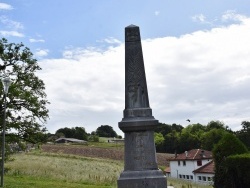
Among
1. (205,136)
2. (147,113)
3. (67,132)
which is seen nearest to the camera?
(147,113)

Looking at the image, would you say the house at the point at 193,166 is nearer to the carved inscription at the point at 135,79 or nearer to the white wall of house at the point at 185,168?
the white wall of house at the point at 185,168

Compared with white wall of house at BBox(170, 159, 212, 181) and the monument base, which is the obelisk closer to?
the monument base

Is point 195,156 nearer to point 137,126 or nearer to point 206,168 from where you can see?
point 206,168

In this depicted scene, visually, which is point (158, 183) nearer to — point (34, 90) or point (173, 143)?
point (34, 90)

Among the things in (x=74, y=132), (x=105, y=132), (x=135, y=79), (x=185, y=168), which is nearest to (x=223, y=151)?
(x=135, y=79)

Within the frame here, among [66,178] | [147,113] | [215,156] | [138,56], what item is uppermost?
[138,56]

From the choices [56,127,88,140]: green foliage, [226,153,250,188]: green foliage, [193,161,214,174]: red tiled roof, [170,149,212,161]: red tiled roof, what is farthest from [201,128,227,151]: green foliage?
[226,153,250,188]: green foliage

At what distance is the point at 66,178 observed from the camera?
83.2 feet

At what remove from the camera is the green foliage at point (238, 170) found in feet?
64.1

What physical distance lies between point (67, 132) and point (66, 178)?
11530 cm

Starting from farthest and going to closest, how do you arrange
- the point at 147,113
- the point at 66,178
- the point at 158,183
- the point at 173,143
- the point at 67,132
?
the point at 67,132 → the point at 173,143 → the point at 66,178 → the point at 147,113 → the point at 158,183

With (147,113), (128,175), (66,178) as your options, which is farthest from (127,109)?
(66,178)

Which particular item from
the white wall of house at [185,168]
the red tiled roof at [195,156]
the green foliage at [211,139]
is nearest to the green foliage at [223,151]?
the white wall of house at [185,168]

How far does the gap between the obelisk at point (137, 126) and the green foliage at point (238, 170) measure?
12649mm
